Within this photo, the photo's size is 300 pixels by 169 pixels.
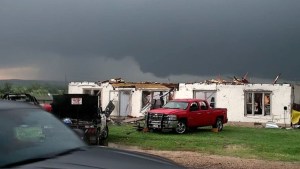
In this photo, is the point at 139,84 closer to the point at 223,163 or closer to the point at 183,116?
the point at 183,116

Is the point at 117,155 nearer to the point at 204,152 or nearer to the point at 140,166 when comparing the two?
the point at 140,166

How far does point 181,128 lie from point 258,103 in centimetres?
1105

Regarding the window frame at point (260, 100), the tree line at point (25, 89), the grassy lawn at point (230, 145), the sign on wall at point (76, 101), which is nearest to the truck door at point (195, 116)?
the grassy lawn at point (230, 145)

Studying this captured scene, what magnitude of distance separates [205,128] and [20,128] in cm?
2407

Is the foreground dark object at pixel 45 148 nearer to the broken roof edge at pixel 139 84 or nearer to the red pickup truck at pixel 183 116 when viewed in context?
the red pickup truck at pixel 183 116

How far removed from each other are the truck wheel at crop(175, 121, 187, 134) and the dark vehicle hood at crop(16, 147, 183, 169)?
19311 millimetres

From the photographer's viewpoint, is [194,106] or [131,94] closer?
[194,106]

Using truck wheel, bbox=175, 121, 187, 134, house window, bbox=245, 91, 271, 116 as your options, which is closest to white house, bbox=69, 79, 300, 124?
house window, bbox=245, 91, 271, 116

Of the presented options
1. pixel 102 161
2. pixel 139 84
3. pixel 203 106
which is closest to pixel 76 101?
pixel 203 106

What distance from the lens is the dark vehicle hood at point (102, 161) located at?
13.2 feet

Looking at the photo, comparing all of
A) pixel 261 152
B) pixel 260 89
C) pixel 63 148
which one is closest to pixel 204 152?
pixel 261 152

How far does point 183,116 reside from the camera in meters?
24.3

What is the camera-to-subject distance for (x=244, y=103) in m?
33.4

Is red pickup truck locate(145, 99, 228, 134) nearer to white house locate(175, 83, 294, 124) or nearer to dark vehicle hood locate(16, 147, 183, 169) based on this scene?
white house locate(175, 83, 294, 124)
